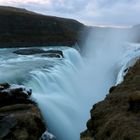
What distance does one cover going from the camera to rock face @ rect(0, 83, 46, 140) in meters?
20.1

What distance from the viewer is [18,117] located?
20.9m

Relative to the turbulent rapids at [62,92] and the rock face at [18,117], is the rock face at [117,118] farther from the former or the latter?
the turbulent rapids at [62,92]

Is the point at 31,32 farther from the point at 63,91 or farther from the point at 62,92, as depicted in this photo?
the point at 62,92

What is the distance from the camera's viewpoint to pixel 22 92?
24625 millimetres

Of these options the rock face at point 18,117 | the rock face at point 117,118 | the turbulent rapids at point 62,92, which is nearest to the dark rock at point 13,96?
the rock face at point 18,117

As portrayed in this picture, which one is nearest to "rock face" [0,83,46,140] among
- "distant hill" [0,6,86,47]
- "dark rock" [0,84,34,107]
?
"dark rock" [0,84,34,107]

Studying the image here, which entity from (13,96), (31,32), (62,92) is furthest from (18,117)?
(31,32)

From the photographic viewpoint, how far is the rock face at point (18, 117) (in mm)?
20125

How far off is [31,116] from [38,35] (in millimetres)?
65873

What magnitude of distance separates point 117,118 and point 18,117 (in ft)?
21.7

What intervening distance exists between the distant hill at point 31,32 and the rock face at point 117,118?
61.2 metres

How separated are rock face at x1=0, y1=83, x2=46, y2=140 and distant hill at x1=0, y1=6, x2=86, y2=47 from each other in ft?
181

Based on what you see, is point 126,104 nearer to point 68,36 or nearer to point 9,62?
point 9,62

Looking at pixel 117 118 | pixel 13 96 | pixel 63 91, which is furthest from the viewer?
pixel 63 91
